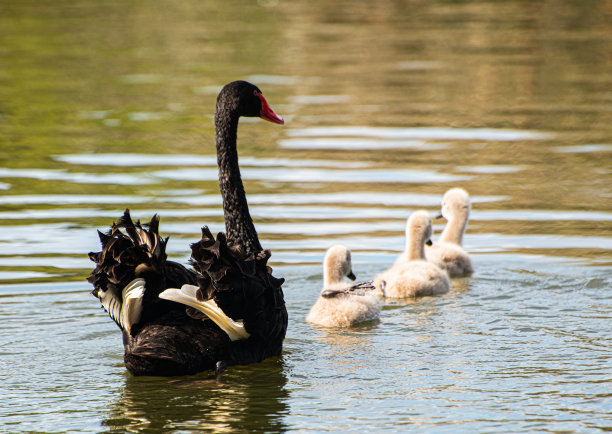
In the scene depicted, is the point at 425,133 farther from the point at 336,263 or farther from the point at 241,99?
the point at 241,99

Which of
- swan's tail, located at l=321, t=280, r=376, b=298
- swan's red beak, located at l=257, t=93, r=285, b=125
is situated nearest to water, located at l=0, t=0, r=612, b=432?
swan's tail, located at l=321, t=280, r=376, b=298

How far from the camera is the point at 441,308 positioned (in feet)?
27.3

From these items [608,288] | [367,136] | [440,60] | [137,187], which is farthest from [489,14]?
[608,288]

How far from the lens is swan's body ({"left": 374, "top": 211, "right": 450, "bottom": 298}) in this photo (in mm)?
8695

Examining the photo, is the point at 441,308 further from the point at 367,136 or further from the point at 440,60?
the point at 440,60

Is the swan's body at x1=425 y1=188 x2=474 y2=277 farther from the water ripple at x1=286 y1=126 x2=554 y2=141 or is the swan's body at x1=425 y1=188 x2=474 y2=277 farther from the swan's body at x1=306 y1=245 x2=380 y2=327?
the water ripple at x1=286 y1=126 x2=554 y2=141

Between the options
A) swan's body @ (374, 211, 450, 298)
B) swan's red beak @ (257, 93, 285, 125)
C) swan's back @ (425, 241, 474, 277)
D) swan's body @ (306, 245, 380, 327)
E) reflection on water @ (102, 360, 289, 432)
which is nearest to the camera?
reflection on water @ (102, 360, 289, 432)

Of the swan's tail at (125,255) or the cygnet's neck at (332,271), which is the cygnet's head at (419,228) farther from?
the swan's tail at (125,255)

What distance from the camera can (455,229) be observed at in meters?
9.99

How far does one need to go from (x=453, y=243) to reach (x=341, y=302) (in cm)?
242

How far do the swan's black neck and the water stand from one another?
2.82ft

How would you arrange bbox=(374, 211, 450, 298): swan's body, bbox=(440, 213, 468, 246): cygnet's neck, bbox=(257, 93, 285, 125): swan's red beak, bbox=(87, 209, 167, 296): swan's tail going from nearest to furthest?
bbox=(87, 209, 167, 296): swan's tail < bbox=(257, 93, 285, 125): swan's red beak < bbox=(374, 211, 450, 298): swan's body < bbox=(440, 213, 468, 246): cygnet's neck

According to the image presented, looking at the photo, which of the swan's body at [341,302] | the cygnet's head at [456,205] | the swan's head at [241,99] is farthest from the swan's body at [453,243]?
the swan's head at [241,99]

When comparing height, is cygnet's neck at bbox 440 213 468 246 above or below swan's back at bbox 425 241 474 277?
above
